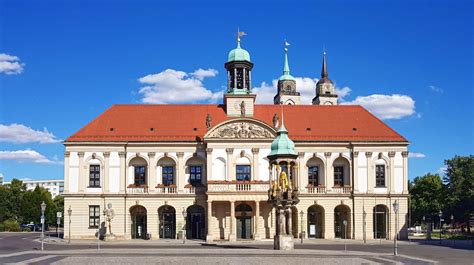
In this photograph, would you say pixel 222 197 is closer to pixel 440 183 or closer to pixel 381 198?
pixel 381 198

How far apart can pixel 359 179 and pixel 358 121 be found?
6.63 meters

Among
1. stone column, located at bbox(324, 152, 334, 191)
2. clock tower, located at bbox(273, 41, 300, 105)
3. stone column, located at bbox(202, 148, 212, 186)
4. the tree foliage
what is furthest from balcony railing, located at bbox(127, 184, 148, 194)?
clock tower, located at bbox(273, 41, 300, 105)

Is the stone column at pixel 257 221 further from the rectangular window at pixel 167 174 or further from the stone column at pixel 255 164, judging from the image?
the rectangular window at pixel 167 174

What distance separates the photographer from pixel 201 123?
2608 inches

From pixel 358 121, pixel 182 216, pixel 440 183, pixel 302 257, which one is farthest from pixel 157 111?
pixel 440 183

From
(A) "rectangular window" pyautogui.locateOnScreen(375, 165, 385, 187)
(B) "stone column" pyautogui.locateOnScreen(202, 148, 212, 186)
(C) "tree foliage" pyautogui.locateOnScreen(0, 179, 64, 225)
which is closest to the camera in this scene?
(B) "stone column" pyautogui.locateOnScreen(202, 148, 212, 186)

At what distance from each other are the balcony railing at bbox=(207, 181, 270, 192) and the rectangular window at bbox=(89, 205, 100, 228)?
452 inches

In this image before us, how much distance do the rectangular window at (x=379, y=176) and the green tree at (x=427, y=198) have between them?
21262mm

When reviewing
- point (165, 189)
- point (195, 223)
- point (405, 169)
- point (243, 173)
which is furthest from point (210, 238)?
point (405, 169)

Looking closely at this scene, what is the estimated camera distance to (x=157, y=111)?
68000mm

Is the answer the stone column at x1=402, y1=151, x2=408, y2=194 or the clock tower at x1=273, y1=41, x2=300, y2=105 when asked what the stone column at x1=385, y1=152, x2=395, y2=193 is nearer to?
the stone column at x1=402, y1=151, x2=408, y2=194

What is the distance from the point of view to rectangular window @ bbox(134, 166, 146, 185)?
64.4 m

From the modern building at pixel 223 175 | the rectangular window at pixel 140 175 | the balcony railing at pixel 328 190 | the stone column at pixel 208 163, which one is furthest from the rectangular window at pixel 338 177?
the rectangular window at pixel 140 175

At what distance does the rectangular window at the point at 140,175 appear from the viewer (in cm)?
6444
